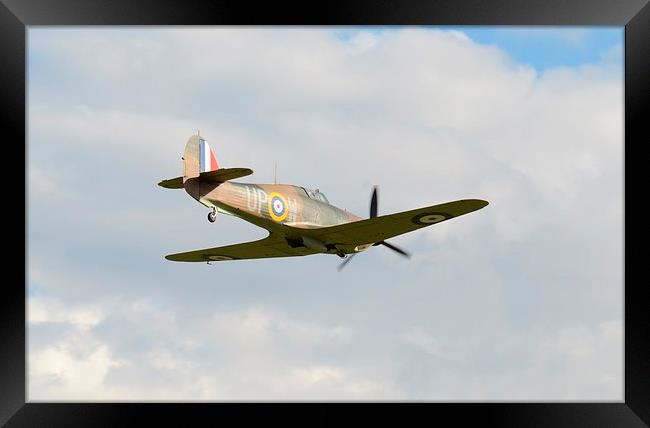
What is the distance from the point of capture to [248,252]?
16.1m

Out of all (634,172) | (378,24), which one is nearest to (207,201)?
(378,24)

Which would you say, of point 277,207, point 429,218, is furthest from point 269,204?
point 429,218

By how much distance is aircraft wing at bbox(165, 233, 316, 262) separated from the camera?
589 inches

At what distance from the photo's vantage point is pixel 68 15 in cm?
1019

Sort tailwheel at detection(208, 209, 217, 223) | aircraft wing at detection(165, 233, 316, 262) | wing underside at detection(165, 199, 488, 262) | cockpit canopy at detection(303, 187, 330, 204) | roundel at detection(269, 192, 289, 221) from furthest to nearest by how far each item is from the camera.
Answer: aircraft wing at detection(165, 233, 316, 262) → cockpit canopy at detection(303, 187, 330, 204) → roundel at detection(269, 192, 289, 221) → wing underside at detection(165, 199, 488, 262) → tailwheel at detection(208, 209, 217, 223)

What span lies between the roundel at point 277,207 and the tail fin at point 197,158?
4.27 ft

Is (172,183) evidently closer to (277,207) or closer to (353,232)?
(277,207)

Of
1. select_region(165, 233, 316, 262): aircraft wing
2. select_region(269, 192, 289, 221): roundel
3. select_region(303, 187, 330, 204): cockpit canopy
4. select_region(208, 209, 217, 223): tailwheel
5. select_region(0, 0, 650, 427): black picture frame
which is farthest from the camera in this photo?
select_region(165, 233, 316, 262): aircraft wing

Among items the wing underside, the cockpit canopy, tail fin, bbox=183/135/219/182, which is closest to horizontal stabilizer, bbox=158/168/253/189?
tail fin, bbox=183/135/219/182

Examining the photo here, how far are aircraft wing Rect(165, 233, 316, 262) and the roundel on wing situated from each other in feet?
7.22

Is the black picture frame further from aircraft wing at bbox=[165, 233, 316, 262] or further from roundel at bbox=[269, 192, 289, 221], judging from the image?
aircraft wing at bbox=[165, 233, 316, 262]

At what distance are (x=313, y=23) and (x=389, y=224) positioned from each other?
4.64 meters

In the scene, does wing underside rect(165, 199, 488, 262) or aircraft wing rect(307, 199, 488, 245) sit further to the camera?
wing underside rect(165, 199, 488, 262)

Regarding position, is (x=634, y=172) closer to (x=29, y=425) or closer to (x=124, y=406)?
(x=124, y=406)
